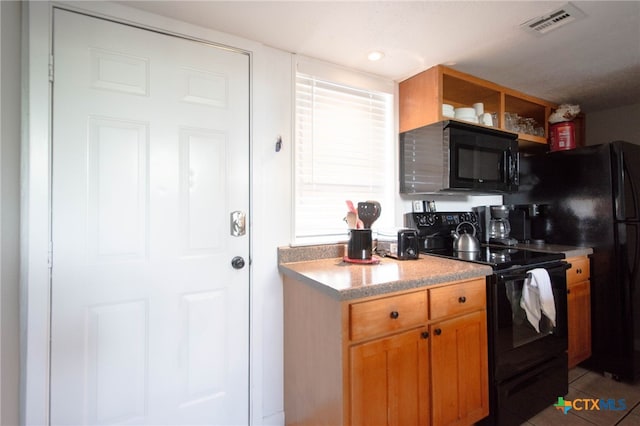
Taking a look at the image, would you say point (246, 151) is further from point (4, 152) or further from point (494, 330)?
point (494, 330)

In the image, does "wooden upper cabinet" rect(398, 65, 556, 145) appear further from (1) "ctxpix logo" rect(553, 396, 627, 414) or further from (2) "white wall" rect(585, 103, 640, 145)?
(1) "ctxpix logo" rect(553, 396, 627, 414)

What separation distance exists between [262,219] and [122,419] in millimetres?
1083

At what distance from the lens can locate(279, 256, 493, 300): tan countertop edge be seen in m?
1.18

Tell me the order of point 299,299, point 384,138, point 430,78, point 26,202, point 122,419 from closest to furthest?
point 26,202
point 122,419
point 299,299
point 430,78
point 384,138

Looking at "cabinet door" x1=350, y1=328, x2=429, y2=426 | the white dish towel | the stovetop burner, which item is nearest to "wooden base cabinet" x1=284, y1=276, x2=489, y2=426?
"cabinet door" x1=350, y1=328, x2=429, y2=426

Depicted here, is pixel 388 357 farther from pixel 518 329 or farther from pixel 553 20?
pixel 553 20

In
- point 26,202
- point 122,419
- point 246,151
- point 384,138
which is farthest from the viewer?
point 384,138

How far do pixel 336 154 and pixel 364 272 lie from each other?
84 centimetres

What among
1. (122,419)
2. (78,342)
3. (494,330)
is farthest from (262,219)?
(494,330)

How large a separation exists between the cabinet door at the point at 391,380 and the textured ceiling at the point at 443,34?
148 cm

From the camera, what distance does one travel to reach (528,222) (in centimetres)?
248

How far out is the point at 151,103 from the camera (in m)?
1.36

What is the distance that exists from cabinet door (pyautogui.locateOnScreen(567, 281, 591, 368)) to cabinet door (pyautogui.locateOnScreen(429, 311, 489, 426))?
1000 millimetres

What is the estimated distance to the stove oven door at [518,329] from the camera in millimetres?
1507
